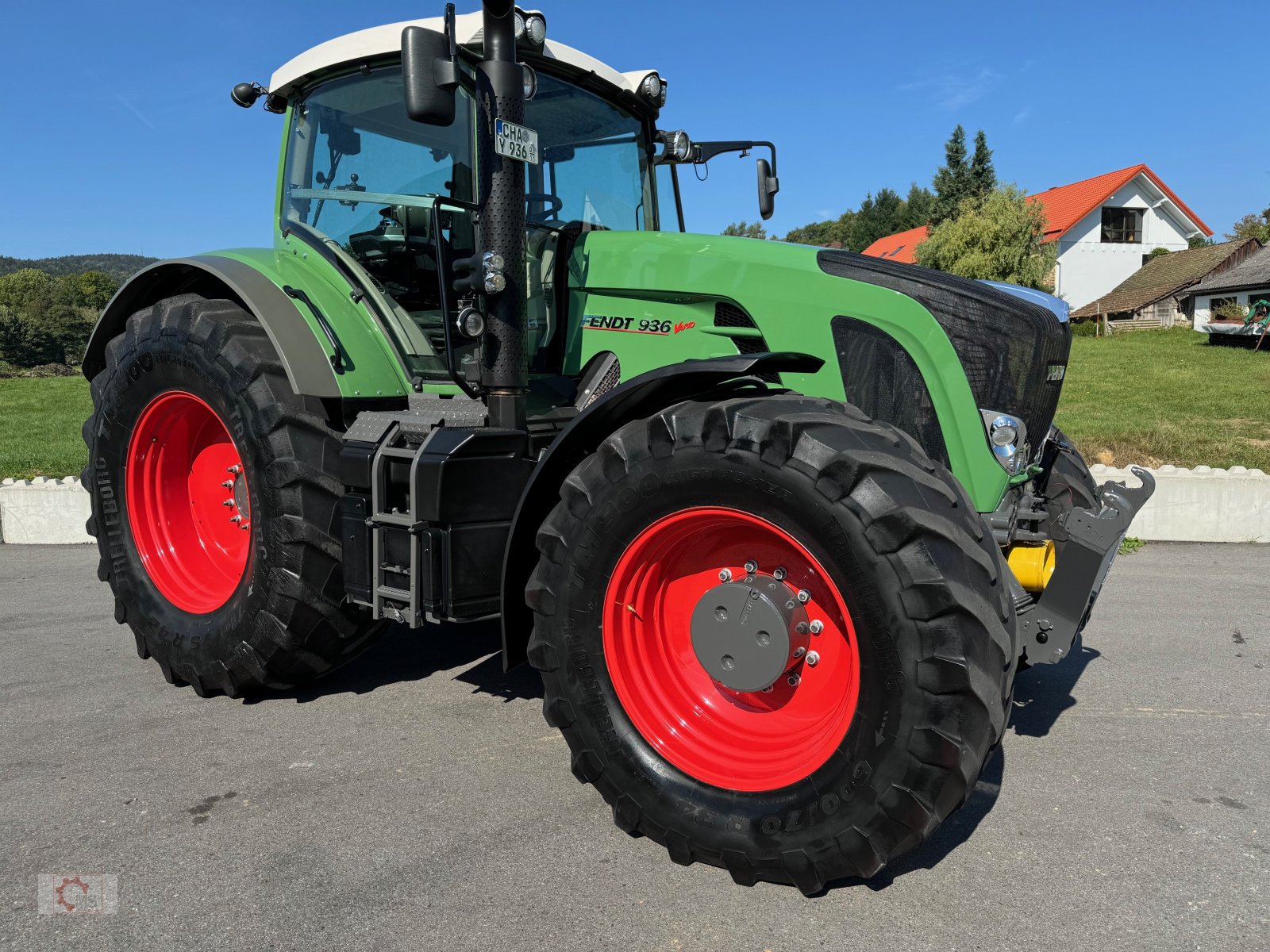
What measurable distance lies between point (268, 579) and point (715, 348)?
75.1 inches

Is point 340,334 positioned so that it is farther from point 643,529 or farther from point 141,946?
point 141,946

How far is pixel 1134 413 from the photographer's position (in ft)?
42.6

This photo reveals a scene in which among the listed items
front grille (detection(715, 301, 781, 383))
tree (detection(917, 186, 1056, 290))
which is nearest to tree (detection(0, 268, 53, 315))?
tree (detection(917, 186, 1056, 290))

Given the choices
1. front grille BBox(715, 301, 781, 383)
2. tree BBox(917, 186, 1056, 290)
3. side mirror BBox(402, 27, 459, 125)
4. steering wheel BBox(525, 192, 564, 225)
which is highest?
tree BBox(917, 186, 1056, 290)

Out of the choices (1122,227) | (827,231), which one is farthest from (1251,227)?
(827,231)

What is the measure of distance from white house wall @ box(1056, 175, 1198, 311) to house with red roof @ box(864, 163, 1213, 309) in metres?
0.04

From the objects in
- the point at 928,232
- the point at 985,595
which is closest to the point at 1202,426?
the point at 985,595

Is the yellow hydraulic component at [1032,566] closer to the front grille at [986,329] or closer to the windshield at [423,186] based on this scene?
the front grille at [986,329]

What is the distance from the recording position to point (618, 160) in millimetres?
4359

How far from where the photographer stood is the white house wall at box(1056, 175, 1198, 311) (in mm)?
45438

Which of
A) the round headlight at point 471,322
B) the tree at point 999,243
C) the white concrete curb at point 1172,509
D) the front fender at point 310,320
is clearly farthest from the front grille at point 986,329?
the tree at point 999,243

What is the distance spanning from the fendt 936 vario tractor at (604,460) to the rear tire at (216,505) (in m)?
0.02

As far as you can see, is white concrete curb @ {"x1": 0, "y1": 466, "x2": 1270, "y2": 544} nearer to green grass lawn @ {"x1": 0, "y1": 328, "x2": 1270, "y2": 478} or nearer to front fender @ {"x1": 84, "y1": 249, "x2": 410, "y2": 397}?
green grass lawn @ {"x1": 0, "y1": 328, "x2": 1270, "y2": 478}

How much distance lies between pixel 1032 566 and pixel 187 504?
143 inches
